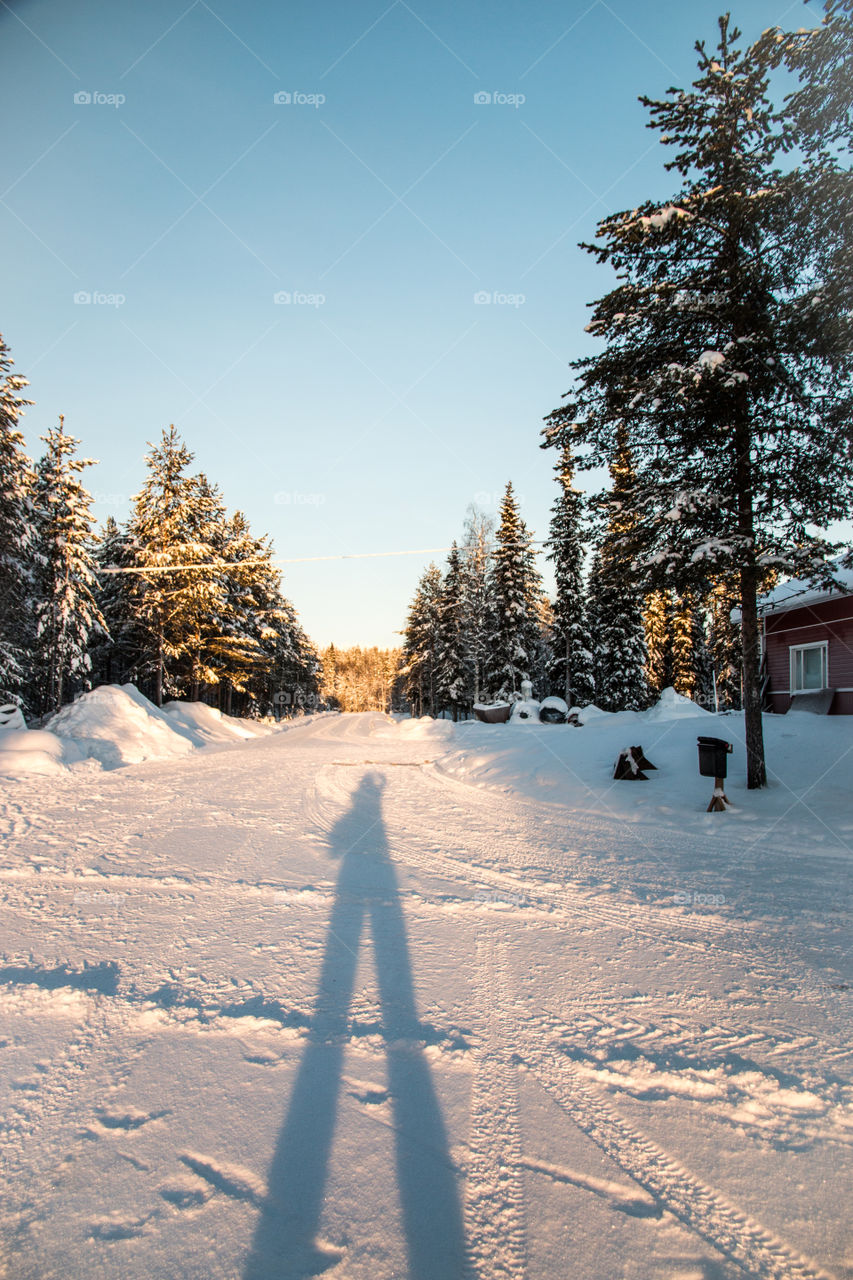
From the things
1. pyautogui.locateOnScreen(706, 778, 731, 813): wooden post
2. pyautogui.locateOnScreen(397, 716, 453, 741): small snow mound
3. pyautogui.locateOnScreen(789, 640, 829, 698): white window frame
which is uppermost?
pyautogui.locateOnScreen(789, 640, 829, 698): white window frame

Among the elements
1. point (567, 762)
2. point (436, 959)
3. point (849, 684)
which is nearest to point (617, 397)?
point (567, 762)

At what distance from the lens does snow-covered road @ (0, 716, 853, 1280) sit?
174 cm

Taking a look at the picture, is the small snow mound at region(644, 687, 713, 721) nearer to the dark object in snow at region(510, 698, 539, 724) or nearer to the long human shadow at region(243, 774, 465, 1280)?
the dark object in snow at region(510, 698, 539, 724)

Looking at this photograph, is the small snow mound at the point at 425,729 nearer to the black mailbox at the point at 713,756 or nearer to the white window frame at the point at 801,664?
the white window frame at the point at 801,664

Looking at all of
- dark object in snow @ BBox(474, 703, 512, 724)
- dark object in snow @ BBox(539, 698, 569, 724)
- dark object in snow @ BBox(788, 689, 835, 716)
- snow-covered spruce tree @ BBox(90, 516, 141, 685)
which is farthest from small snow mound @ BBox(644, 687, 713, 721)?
snow-covered spruce tree @ BBox(90, 516, 141, 685)

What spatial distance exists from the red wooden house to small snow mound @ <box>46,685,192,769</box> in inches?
626

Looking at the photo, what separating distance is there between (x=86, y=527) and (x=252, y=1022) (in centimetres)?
2520

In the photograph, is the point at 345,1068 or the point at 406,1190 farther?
the point at 345,1068

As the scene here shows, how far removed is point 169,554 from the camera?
23.2m

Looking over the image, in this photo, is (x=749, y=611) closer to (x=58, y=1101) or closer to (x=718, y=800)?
(x=718, y=800)

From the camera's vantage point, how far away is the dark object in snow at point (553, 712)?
22.3m

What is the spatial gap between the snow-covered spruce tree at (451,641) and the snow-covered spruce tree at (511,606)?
728 centimetres

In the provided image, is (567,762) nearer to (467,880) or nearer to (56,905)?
(467,880)

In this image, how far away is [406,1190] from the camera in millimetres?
1911
